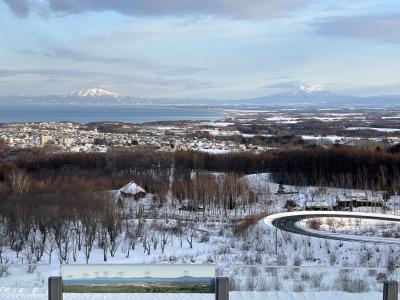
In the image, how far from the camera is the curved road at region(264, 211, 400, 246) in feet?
96.2

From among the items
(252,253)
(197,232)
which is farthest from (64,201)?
(252,253)

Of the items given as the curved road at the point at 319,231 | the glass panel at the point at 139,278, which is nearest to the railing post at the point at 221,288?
the glass panel at the point at 139,278

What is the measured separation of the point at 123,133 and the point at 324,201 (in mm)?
71146

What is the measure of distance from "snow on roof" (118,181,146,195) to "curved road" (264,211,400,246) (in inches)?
597

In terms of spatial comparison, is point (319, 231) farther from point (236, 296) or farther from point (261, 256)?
point (236, 296)

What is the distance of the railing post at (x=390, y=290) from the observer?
578 cm

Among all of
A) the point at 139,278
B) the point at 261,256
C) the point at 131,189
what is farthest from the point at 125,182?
the point at 139,278

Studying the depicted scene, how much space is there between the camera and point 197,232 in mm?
33500

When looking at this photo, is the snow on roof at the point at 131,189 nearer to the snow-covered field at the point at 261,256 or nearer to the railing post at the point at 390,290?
the snow-covered field at the point at 261,256

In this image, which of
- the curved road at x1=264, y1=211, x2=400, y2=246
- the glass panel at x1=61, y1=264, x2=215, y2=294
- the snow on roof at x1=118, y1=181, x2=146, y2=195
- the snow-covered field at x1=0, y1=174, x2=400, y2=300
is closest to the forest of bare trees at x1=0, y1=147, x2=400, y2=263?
the snow-covered field at x1=0, y1=174, x2=400, y2=300

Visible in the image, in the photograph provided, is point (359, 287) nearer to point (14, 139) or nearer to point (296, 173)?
point (296, 173)

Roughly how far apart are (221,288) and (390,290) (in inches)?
67.1

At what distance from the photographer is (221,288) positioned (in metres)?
5.76

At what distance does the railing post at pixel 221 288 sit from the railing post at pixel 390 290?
5.27 feet
